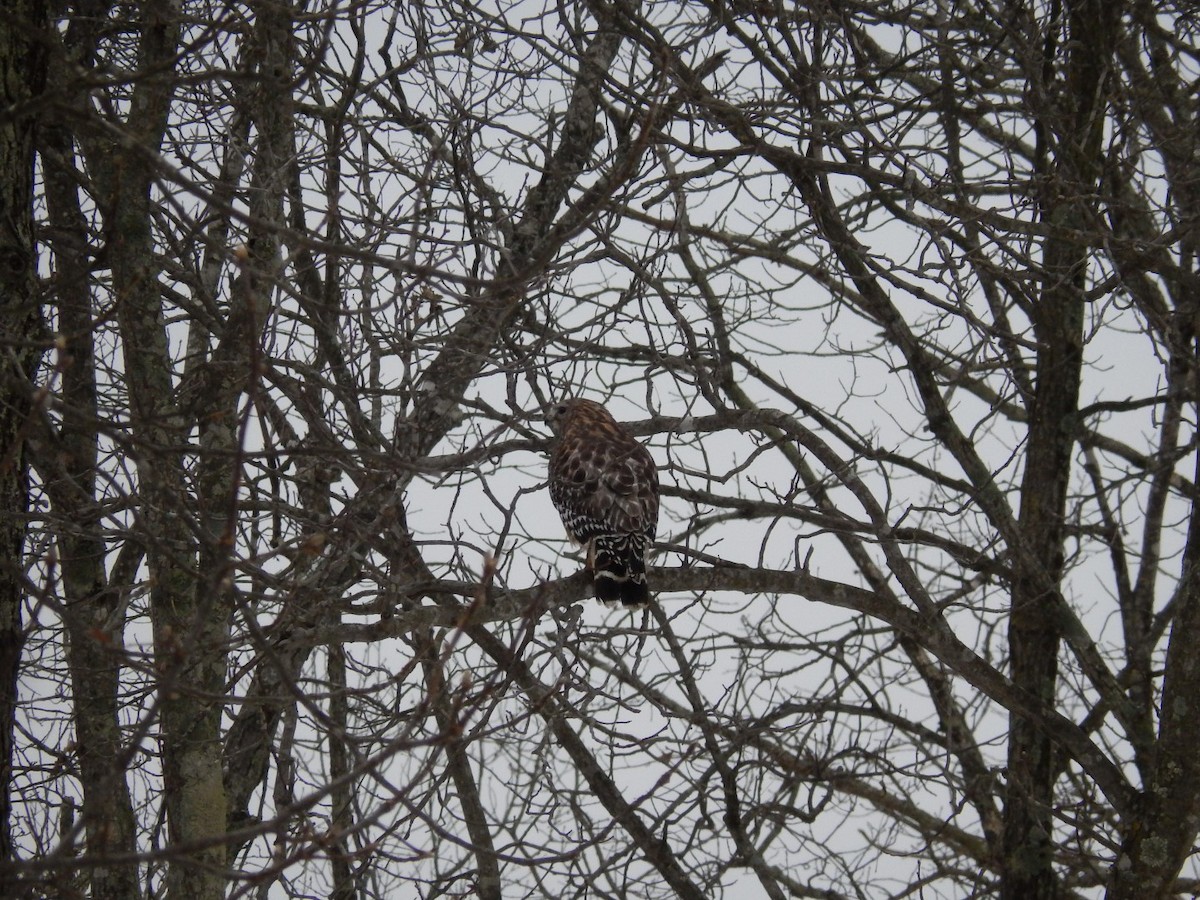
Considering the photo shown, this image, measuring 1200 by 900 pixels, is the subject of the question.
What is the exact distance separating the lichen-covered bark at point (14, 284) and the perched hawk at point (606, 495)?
2.34 metres

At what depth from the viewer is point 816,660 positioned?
22.8ft

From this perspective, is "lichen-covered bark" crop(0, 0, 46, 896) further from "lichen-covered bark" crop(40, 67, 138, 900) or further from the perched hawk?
the perched hawk

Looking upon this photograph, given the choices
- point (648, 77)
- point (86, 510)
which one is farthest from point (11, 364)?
point (648, 77)

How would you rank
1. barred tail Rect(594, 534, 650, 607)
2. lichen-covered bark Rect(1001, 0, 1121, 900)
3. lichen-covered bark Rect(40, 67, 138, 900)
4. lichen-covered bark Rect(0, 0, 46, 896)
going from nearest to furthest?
lichen-covered bark Rect(0, 0, 46, 896), lichen-covered bark Rect(40, 67, 138, 900), barred tail Rect(594, 534, 650, 607), lichen-covered bark Rect(1001, 0, 1121, 900)

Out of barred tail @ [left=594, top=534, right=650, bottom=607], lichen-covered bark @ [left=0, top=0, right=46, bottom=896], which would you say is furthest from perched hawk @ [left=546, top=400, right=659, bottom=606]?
lichen-covered bark @ [left=0, top=0, right=46, bottom=896]

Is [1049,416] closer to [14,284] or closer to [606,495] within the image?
[606,495]

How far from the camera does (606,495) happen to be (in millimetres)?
6145

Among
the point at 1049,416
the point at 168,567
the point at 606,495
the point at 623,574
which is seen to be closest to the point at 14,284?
the point at 168,567

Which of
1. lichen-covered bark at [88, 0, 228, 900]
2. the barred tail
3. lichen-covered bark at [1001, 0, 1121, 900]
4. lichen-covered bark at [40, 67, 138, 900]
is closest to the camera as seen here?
lichen-covered bark at [88, 0, 228, 900]

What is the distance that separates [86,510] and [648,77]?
3.23 m

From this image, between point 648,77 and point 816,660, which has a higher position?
point 648,77

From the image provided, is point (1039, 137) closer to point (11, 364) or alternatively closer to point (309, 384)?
point (309, 384)

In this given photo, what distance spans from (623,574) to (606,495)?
68 centimetres

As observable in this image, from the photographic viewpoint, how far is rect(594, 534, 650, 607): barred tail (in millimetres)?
5535
